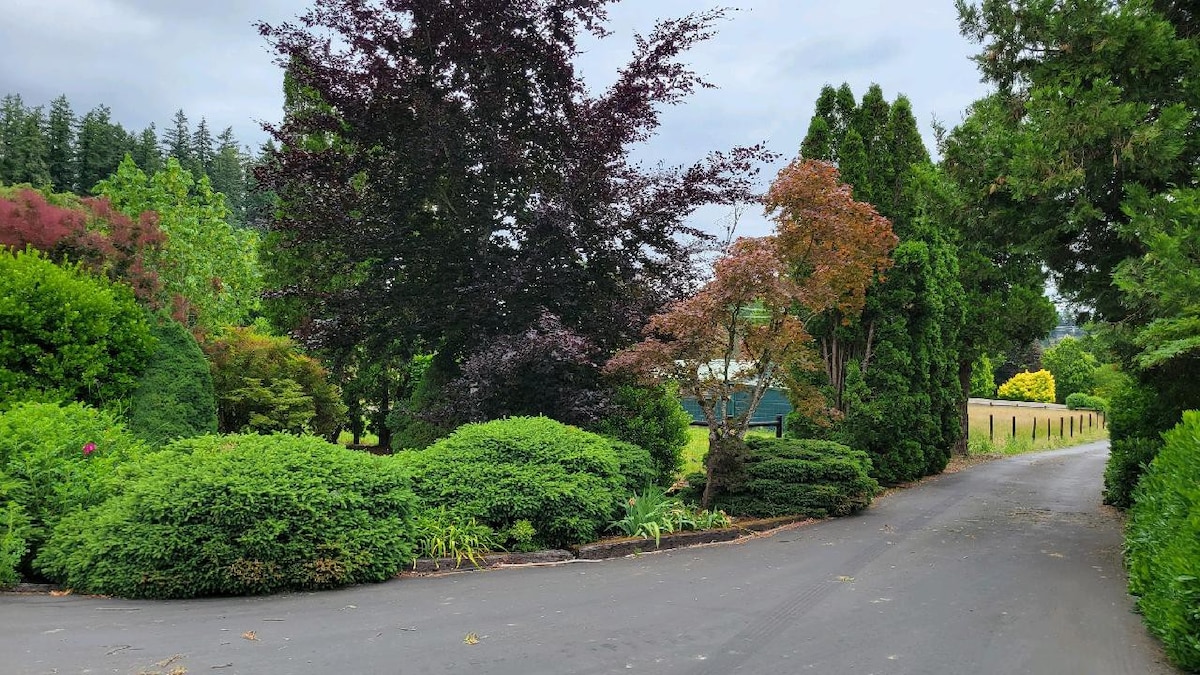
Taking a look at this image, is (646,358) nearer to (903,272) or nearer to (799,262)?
(799,262)

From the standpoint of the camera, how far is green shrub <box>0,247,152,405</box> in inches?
296

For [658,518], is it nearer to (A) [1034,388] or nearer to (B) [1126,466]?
(B) [1126,466]

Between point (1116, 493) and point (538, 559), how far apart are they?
9391 millimetres

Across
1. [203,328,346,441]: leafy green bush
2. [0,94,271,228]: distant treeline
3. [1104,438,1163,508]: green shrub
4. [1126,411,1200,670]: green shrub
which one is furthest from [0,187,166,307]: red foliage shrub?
[0,94,271,228]: distant treeline

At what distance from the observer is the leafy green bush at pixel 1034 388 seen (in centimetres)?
4888

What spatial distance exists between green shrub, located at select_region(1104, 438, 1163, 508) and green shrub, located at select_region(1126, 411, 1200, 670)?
14.4 ft

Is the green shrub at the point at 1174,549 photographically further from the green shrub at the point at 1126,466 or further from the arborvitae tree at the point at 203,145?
the arborvitae tree at the point at 203,145

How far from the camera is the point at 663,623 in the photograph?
485 cm

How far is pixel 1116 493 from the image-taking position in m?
11.2

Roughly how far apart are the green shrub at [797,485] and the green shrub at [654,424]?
3.20 ft

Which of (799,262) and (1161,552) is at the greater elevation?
(799,262)

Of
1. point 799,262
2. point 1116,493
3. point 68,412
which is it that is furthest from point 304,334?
point 1116,493

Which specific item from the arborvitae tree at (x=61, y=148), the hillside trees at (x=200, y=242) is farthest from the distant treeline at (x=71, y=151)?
the hillside trees at (x=200, y=242)

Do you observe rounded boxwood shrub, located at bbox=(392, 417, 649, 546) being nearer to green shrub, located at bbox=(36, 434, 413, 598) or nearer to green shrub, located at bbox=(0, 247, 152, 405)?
green shrub, located at bbox=(36, 434, 413, 598)
